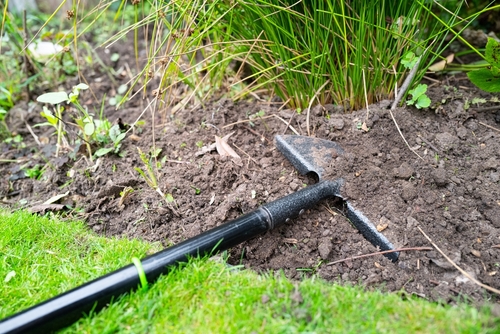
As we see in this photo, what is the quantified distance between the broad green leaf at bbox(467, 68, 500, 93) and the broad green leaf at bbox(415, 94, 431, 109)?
0.22 meters

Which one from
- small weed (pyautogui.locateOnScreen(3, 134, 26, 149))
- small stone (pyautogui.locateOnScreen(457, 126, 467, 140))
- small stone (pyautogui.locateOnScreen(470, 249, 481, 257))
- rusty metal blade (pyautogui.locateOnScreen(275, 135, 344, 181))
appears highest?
small weed (pyautogui.locateOnScreen(3, 134, 26, 149))

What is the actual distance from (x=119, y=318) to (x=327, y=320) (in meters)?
0.67

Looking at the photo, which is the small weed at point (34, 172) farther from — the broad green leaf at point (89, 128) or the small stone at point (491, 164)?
the small stone at point (491, 164)

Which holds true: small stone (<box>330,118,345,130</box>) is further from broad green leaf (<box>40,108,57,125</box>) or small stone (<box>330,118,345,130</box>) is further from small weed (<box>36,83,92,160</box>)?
broad green leaf (<box>40,108,57,125</box>)

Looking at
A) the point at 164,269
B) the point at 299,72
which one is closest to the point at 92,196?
the point at 164,269

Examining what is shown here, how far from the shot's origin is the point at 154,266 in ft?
5.06

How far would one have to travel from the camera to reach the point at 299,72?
229 cm

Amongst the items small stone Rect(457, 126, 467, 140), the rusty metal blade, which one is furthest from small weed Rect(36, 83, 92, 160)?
small stone Rect(457, 126, 467, 140)

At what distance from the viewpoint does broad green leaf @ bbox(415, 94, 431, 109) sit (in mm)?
2199

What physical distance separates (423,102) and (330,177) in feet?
2.19

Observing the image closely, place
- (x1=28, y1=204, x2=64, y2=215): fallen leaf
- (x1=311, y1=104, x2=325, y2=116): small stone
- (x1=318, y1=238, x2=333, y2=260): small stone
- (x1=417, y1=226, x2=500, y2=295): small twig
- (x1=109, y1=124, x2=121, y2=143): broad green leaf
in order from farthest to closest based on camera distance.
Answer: (x1=109, y1=124, x2=121, y2=143): broad green leaf, (x1=311, y1=104, x2=325, y2=116): small stone, (x1=28, y1=204, x2=64, y2=215): fallen leaf, (x1=318, y1=238, x2=333, y2=260): small stone, (x1=417, y1=226, x2=500, y2=295): small twig

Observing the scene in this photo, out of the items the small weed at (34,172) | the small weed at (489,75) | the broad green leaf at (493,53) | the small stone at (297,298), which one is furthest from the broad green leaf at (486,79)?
the small weed at (34,172)

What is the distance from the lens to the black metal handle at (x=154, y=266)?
137 cm

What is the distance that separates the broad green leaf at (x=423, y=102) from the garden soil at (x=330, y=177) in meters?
0.07
